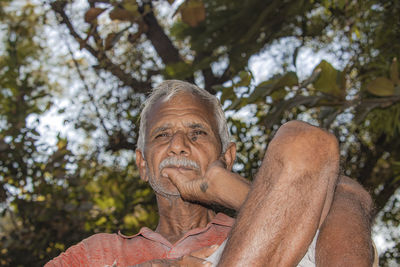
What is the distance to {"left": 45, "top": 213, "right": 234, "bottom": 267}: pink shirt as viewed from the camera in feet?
5.64

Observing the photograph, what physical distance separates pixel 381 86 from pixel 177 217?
128 cm

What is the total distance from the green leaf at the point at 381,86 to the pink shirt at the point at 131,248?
1218 millimetres

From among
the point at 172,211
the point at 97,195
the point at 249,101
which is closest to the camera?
the point at 172,211

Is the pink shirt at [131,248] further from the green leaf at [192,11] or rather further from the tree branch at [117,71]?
the tree branch at [117,71]

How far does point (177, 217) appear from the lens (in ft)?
6.71

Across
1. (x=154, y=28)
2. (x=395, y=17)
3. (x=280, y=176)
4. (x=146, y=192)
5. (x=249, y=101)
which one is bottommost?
(x=146, y=192)

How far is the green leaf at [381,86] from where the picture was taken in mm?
2580

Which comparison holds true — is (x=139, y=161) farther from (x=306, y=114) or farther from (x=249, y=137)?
(x=306, y=114)

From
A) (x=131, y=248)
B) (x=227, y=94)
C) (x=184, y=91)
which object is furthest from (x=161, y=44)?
(x=131, y=248)

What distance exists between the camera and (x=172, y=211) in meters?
2.04

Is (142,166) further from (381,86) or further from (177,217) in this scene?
(381,86)

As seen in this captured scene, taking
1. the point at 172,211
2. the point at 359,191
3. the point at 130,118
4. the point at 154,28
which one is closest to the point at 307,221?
the point at 359,191

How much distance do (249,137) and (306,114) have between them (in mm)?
742

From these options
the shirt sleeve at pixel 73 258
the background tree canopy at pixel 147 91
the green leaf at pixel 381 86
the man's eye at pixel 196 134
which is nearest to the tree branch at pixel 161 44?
the background tree canopy at pixel 147 91
